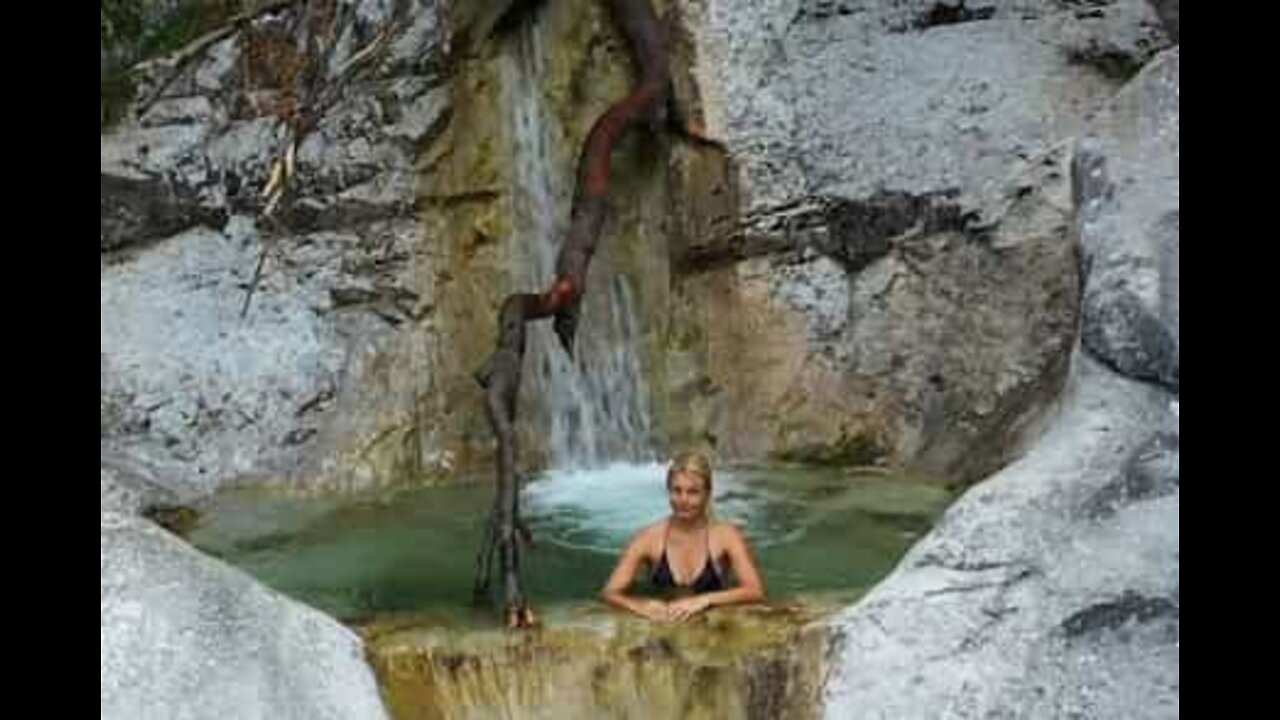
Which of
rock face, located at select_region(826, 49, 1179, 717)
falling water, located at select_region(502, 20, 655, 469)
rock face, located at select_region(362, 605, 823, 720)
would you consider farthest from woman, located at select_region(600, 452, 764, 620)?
falling water, located at select_region(502, 20, 655, 469)

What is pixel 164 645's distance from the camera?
13.9ft

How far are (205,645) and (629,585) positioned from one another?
1211mm

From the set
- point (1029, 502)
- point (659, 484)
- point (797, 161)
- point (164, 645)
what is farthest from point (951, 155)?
point (164, 645)

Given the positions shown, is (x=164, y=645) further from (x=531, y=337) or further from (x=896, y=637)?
(x=531, y=337)

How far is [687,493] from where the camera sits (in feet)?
16.0

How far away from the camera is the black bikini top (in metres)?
4.90

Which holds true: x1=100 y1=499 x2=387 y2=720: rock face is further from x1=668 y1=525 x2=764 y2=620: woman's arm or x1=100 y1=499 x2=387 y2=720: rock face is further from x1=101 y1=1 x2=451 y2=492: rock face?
x1=101 y1=1 x2=451 y2=492: rock face

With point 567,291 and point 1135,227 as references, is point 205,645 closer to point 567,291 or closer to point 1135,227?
point 567,291

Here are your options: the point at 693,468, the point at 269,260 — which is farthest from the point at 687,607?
the point at 269,260

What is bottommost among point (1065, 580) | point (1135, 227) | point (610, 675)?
point (610, 675)

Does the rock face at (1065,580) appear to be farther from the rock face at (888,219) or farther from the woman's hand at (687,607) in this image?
the rock face at (888,219)

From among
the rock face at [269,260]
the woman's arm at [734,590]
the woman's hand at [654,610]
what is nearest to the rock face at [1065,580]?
the woman's arm at [734,590]

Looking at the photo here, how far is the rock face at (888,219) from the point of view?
6973mm

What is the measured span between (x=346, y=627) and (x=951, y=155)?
3557 millimetres
